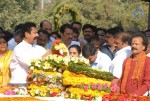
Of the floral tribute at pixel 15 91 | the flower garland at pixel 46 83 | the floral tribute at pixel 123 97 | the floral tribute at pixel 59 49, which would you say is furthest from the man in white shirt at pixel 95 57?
the floral tribute at pixel 123 97

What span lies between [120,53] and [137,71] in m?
0.99

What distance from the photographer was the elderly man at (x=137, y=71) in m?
7.46

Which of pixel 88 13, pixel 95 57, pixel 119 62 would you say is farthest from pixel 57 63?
pixel 88 13

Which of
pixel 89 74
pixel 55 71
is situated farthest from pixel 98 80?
pixel 55 71

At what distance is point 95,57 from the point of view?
29.2 ft

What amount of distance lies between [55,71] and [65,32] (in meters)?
3.26

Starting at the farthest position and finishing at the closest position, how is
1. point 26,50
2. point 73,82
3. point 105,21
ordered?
point 105,21, point 26,50, point 73,82

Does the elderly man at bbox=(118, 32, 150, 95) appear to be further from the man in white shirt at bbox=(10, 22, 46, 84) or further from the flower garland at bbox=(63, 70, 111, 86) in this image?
the man in white shirt at bbox=(10, 22, 46, 84)

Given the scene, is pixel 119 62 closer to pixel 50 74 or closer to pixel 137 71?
pixel 137 71

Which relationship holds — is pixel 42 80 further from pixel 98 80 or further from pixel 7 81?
pixel 7 81

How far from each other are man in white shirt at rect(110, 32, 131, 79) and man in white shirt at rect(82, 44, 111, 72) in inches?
15.3

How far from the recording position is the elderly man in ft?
24.5

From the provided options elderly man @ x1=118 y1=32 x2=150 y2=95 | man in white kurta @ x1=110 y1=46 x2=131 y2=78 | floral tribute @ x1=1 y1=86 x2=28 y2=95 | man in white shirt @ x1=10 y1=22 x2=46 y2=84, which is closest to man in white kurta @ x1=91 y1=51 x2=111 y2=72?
man in white kurta @ x1=110 y1=46 x2=131 y2=78

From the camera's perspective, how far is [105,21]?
46844 mm
